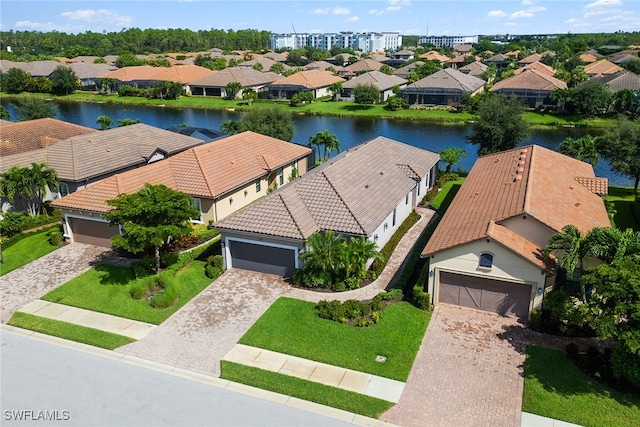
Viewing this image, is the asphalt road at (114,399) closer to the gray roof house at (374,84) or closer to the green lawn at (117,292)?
the green lawn at (117,292)

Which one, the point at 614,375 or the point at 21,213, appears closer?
the point at 614,375

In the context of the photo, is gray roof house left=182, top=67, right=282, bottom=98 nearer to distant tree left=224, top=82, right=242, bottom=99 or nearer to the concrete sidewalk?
distant tree left=224, top=82, right=242, bottom=99

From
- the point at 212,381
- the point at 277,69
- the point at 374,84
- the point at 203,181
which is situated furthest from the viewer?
the point at 277,69

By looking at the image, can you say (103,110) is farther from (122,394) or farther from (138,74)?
(122,394)

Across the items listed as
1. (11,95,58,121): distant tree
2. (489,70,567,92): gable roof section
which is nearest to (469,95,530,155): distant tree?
(489,70,567,92): gable roof section

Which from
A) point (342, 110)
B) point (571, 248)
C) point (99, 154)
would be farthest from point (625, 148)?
point (342, 110)

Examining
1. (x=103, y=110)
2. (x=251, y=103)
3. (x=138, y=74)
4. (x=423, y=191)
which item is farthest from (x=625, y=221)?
(x=138, y=74)

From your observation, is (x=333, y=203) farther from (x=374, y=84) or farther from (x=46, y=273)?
(x=374, y=84)
